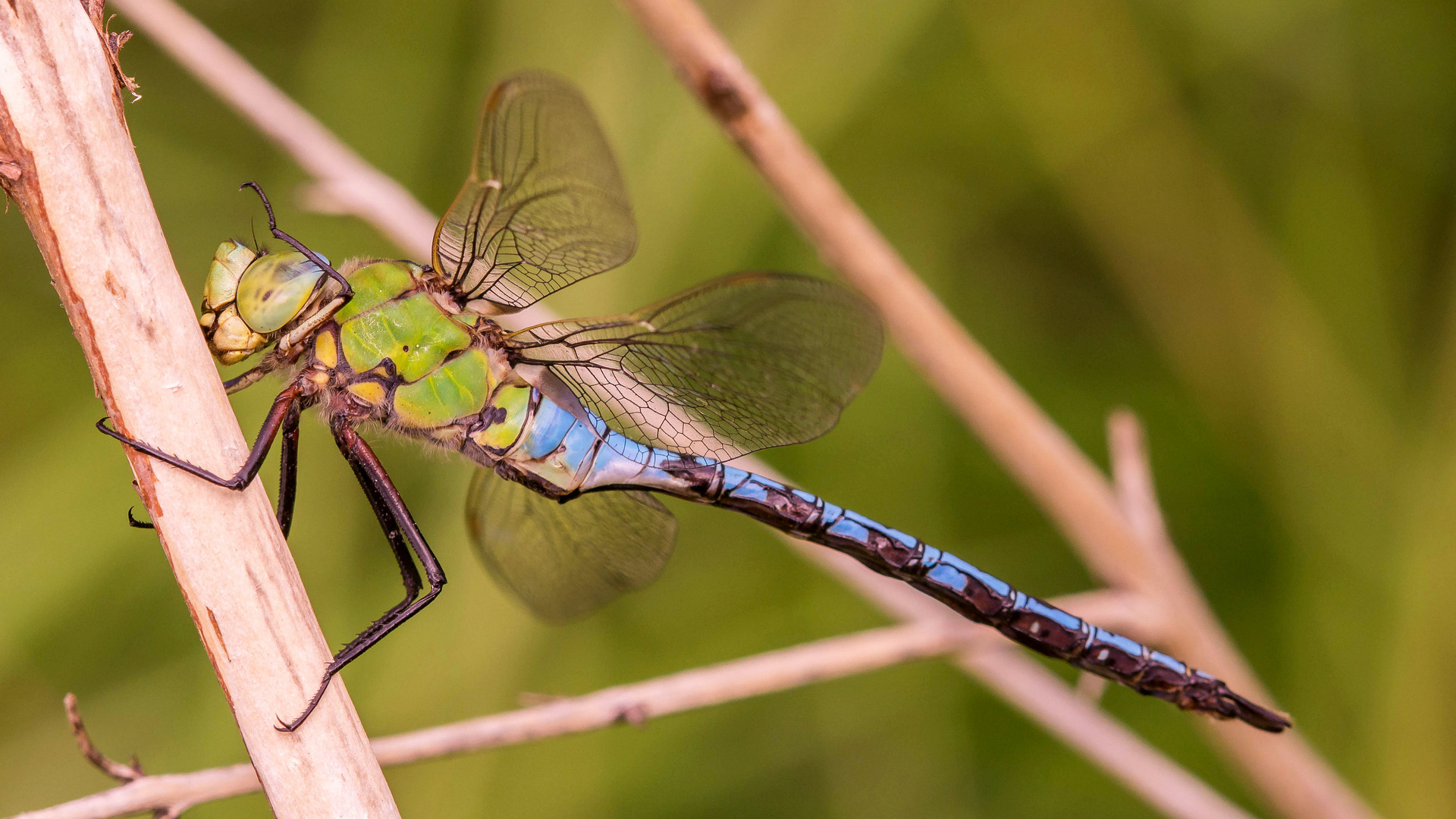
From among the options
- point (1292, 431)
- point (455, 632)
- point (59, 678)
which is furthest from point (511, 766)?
point (1292, 431)

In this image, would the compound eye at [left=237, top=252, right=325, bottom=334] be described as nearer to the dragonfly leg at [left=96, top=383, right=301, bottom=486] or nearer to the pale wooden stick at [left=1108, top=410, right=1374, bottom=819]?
the dragonfly leg at [left=96, top=383, right=301, bottom=486]

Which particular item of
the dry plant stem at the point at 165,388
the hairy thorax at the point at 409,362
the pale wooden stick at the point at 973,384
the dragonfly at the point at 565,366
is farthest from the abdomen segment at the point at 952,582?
the dry plant stem at the point at 165,388

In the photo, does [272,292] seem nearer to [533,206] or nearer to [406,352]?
[406,352]

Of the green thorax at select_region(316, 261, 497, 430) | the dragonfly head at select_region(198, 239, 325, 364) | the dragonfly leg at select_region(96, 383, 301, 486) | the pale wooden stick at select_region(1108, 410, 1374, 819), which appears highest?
the pale wooden stick at select_region(1108, 410, 1374, 819)

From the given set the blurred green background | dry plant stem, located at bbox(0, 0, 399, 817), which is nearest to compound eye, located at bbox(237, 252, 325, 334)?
dry plant stem, located at bbox(0, 0, 399, 817)

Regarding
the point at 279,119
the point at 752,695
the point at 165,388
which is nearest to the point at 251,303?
the point at 165,388

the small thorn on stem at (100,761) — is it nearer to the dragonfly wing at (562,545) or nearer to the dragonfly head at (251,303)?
the dragonfly head at (251,303)
